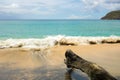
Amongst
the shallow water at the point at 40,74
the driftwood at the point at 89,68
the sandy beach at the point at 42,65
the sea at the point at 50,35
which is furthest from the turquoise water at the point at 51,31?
the driftwood at the point at 89,68

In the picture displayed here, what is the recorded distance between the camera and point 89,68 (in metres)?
6.97

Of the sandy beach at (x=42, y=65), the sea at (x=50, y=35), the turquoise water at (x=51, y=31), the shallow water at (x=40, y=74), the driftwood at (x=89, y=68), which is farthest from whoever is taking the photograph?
the turquoise water at (x=51, y=31)

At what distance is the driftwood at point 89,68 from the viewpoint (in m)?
6.43

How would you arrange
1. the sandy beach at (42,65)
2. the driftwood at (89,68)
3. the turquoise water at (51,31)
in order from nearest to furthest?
1. the driftwood at (89,68)
2. the sandy beach at (42,65)
3. the turquoise water at (51,31)

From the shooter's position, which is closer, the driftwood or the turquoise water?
the driftwood

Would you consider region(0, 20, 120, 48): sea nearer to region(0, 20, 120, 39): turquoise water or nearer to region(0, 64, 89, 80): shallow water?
region(0, 20, 120, 39): turquoise water

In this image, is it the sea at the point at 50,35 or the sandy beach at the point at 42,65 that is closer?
the sandy beach at the point at 42,65

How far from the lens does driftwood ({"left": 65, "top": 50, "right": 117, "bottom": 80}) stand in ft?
21.1

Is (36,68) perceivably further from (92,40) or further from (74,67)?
(92,40)

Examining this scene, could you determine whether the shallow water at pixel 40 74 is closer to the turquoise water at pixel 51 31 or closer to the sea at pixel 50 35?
the sea at pixel 50 35

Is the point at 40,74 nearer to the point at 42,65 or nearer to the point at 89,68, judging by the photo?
the point at 42,65

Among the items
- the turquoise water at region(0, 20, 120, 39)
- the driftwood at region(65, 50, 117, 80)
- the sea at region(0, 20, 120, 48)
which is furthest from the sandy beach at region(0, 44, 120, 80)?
the turquoise water at region(0, 20, 120, 39)

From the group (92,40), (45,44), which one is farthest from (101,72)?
(92,40)

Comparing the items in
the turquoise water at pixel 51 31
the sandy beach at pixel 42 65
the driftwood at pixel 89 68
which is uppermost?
the driftwood at pixel 89 68
